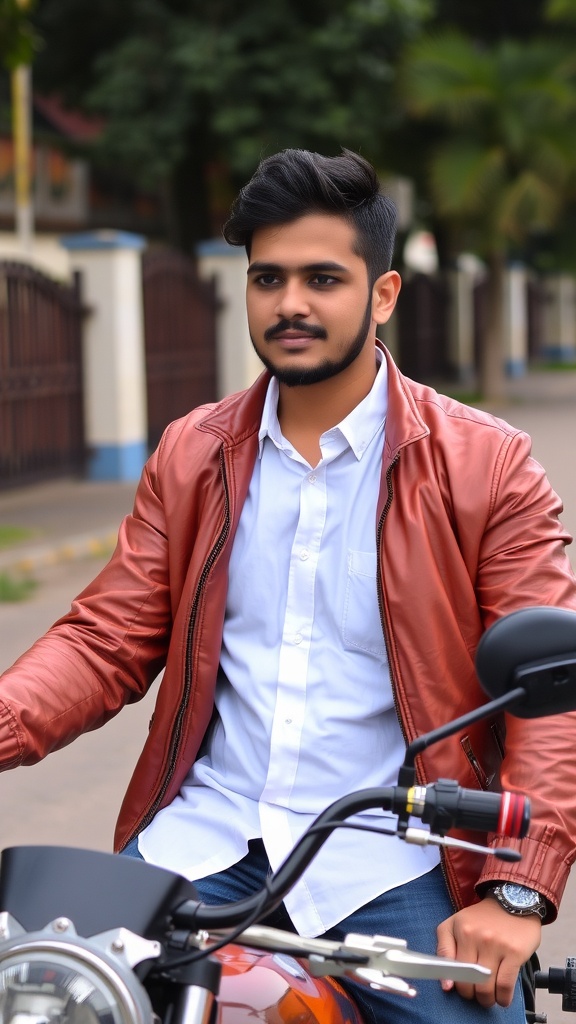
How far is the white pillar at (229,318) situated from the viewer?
59.1 feet

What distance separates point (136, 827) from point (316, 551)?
536mm

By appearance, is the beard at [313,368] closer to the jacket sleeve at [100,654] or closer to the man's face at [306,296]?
the man's face at [306,296]

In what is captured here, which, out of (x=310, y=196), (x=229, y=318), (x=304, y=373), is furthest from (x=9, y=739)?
(x=229, y=318)

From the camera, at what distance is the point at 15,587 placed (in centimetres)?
977

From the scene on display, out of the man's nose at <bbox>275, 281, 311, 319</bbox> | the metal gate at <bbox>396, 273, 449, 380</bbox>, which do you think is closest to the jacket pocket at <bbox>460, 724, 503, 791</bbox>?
the man's nose at <bbox>275, 281, 311, 319</bbox>

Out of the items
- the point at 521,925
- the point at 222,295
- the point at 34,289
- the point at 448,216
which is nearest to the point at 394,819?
the point at 521,925

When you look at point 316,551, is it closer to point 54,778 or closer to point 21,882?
point 21,882

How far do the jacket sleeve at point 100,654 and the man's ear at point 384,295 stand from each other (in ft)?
1.55

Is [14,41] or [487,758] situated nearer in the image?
[487,758]

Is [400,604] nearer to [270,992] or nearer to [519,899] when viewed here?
[519,899]

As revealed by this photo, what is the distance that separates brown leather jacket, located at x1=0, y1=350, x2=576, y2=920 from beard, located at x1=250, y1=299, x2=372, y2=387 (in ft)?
0.43

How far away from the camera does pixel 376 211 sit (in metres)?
2.43

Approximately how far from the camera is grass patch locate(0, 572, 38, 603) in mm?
9555

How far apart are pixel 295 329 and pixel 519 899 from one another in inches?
35.5
